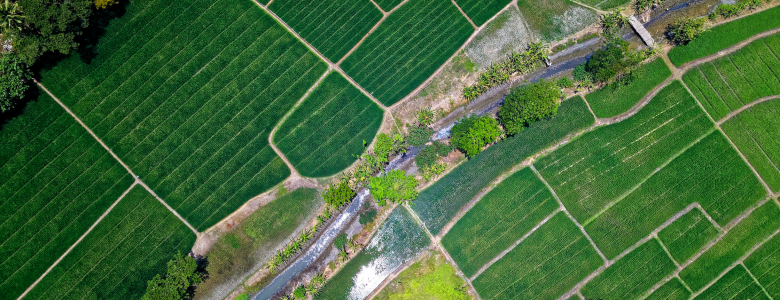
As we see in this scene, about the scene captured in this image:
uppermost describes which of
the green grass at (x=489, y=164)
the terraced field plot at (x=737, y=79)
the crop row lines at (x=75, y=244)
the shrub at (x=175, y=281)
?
the crop row lines at (x=75, y=244)

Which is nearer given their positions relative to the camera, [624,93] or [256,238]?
[256,238]

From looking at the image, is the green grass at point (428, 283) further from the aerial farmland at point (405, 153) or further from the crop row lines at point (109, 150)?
the crop row lines at point (109, 150)

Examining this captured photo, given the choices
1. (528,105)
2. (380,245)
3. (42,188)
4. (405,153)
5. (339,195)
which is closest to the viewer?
(42,188)

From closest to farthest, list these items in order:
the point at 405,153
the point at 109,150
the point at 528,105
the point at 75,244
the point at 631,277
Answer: the point at 75,244, the point at 109,150, the point at 528,105, the point at 405,153, the point at 631,277

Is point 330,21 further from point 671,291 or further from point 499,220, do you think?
point 671,291

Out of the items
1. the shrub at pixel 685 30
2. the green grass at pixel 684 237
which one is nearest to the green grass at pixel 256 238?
the green grass at pixel 684 237

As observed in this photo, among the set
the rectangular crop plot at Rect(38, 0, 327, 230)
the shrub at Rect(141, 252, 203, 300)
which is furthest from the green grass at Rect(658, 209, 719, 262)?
the shrub at Rect(141, 252, 203, 300)

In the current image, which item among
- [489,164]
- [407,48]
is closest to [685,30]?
[489,164]

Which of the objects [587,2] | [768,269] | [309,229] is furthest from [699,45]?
[309,229]
